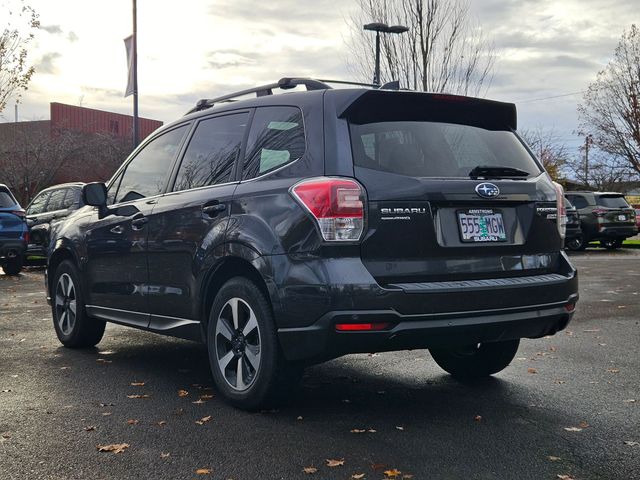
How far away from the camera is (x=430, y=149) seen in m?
4.62

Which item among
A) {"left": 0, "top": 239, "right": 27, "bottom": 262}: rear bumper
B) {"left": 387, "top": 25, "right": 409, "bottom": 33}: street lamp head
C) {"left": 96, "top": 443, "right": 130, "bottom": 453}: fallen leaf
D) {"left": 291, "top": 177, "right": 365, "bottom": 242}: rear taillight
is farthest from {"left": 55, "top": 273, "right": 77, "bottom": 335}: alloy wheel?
{"left": 387, "top": 25, "right": 409, "bottom": 33}: street lamp head

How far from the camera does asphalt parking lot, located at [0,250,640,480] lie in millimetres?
3834

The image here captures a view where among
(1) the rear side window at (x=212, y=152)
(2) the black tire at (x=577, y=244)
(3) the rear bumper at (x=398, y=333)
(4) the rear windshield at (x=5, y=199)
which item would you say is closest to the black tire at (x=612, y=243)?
(2) the black tire at (x=577, y=244)

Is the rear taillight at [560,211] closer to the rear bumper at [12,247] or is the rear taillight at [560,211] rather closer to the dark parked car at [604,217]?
the rear bumper at [12,247]

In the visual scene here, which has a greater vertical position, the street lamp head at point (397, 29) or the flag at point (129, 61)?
the street lamp head at point (397, 29)

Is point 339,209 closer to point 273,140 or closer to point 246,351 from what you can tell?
point 273,140

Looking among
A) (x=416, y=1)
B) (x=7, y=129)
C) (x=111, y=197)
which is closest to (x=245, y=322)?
(x=111, y=197)

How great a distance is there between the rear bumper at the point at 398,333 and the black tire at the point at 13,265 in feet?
42.9

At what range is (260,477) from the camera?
3.67 m

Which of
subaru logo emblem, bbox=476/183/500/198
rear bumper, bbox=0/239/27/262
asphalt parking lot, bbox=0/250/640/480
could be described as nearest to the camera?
asphalt parking lot, bbox=0/250/640/480

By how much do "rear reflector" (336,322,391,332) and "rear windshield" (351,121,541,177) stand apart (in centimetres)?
85

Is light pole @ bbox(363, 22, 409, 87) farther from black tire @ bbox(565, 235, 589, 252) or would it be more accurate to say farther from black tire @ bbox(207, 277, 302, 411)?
black tire @ bbox(207, 277, 302, 411)

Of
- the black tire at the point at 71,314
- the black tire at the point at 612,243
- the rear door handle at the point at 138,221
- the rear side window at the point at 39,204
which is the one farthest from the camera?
the black tire at the point at 612,243

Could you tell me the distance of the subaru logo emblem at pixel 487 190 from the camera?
4543 mm
